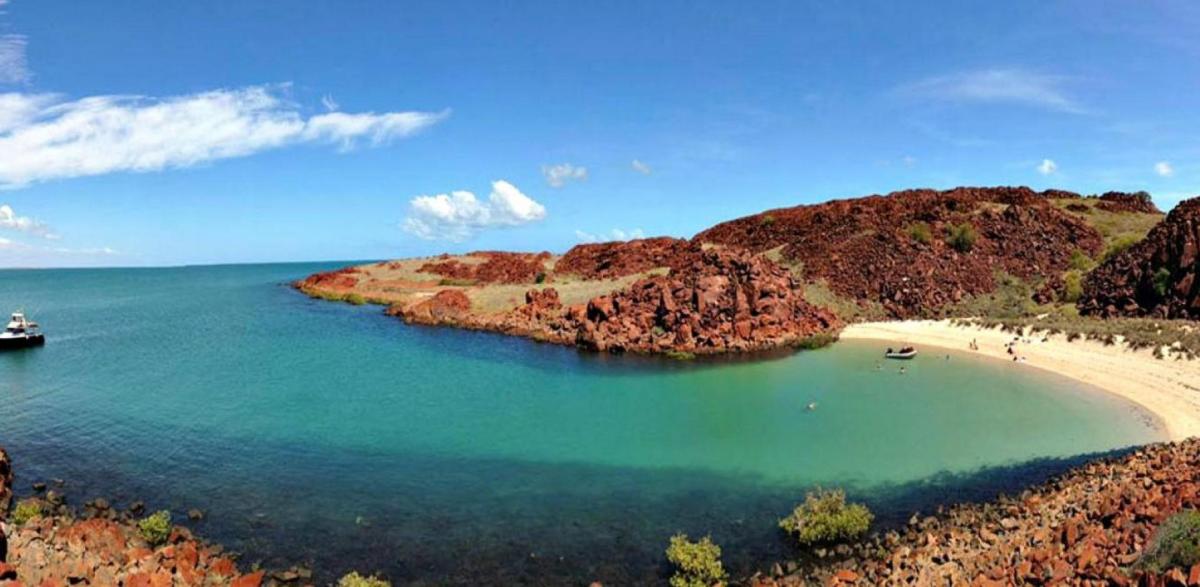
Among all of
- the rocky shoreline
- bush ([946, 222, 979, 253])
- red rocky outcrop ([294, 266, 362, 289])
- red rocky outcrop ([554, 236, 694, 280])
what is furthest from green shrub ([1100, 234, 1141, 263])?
red rocky outcrop ([294, 266, 362, 289])

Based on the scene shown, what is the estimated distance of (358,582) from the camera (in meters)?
14.2

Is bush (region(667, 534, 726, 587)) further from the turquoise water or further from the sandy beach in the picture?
the sandy beach

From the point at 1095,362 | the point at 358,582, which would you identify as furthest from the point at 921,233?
the point at 358,582

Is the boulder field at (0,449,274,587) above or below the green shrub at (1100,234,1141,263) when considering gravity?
below

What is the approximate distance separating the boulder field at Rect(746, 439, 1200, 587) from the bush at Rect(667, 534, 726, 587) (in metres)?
0.93

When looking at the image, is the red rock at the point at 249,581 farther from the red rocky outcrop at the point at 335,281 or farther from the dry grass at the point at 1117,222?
the red rocky outcrop at the point at 335,281

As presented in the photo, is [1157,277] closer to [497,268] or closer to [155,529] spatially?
[155,529]

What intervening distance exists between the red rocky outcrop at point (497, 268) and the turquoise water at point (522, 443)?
40.4 m

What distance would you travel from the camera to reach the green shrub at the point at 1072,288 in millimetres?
48928

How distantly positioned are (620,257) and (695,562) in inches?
2502

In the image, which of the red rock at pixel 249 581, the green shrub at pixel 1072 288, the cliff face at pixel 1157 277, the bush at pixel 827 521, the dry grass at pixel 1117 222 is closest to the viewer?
the red rock at pixel 249 581

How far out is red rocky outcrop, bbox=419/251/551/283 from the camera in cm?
8374

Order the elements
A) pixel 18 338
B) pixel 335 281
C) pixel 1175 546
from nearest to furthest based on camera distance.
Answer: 1. pixel 1175 546
2. pixel 18 338
3. pixel 335 281

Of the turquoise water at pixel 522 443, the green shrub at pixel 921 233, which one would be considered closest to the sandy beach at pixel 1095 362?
the turquoise water at pixel 522 443
